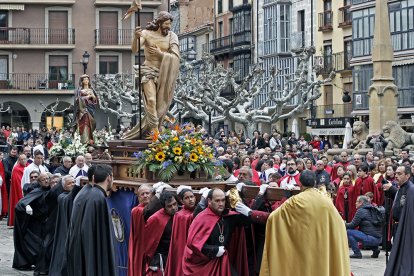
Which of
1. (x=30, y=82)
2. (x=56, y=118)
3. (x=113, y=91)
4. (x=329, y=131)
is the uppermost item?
(x=30, y=82)

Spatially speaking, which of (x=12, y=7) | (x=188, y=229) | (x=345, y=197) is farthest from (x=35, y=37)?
(x=188, y=229)

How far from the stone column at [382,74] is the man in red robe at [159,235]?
2198cm

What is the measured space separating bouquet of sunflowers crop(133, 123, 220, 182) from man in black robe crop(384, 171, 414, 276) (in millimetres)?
2565

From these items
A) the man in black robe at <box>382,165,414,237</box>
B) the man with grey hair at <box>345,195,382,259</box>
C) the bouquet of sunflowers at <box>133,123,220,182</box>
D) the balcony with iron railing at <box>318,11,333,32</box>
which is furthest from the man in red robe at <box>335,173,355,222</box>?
the balcony with iron railing at <box>318,11,333,32</box>

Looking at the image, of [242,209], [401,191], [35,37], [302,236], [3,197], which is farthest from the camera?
[35,37]

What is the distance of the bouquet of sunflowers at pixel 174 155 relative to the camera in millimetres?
14516

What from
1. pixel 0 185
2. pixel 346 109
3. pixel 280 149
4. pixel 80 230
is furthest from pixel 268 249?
pixel 346 109

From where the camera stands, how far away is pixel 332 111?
183 feet

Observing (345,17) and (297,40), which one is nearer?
(345,17)

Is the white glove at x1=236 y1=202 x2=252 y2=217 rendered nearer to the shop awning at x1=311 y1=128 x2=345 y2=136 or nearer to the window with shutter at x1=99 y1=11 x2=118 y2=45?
the shop awning at x1=311 y1=128 x2=345 y2=136

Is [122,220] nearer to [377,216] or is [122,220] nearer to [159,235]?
[159,235]

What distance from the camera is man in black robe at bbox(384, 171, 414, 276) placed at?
1369 cm

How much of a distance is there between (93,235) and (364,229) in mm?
8952

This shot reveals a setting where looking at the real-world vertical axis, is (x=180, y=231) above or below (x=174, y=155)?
below
